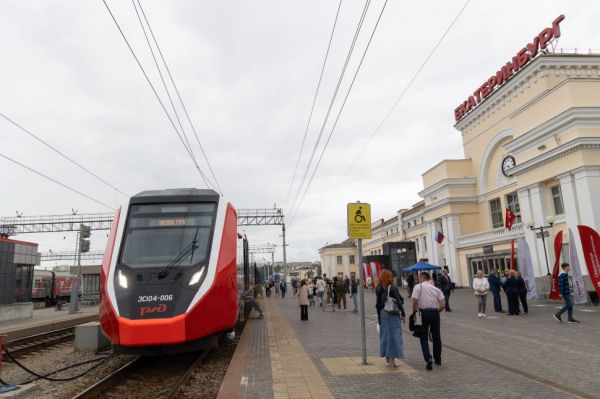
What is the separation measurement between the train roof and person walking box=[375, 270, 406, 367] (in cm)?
386

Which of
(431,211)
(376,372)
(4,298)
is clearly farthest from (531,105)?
(4,298)

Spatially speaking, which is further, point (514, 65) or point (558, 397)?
point (514, 65)

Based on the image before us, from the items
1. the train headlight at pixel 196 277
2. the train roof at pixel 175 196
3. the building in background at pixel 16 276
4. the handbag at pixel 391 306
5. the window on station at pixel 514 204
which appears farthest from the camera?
the window on station at pixel 514 204

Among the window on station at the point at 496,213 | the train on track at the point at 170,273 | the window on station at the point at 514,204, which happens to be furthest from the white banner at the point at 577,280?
the window on station at the point at 496,213

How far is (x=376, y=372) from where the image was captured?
6.85 m

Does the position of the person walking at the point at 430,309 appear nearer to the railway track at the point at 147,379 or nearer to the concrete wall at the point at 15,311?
the railway track at the point at 147,379

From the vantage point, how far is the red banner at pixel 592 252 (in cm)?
1548

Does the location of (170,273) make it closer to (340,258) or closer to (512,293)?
(512,293)

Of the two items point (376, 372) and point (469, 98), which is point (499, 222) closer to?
point (469, 98)

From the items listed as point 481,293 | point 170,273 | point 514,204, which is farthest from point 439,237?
point 170,273

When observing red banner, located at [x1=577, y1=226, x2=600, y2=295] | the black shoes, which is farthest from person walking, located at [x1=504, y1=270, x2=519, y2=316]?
the black shoes

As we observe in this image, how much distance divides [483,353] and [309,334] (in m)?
4.84

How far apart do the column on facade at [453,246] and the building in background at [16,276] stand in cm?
Answer: 3030

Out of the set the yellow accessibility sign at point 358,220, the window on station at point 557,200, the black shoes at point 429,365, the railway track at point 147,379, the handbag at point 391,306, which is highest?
the window on station at point 557,200
